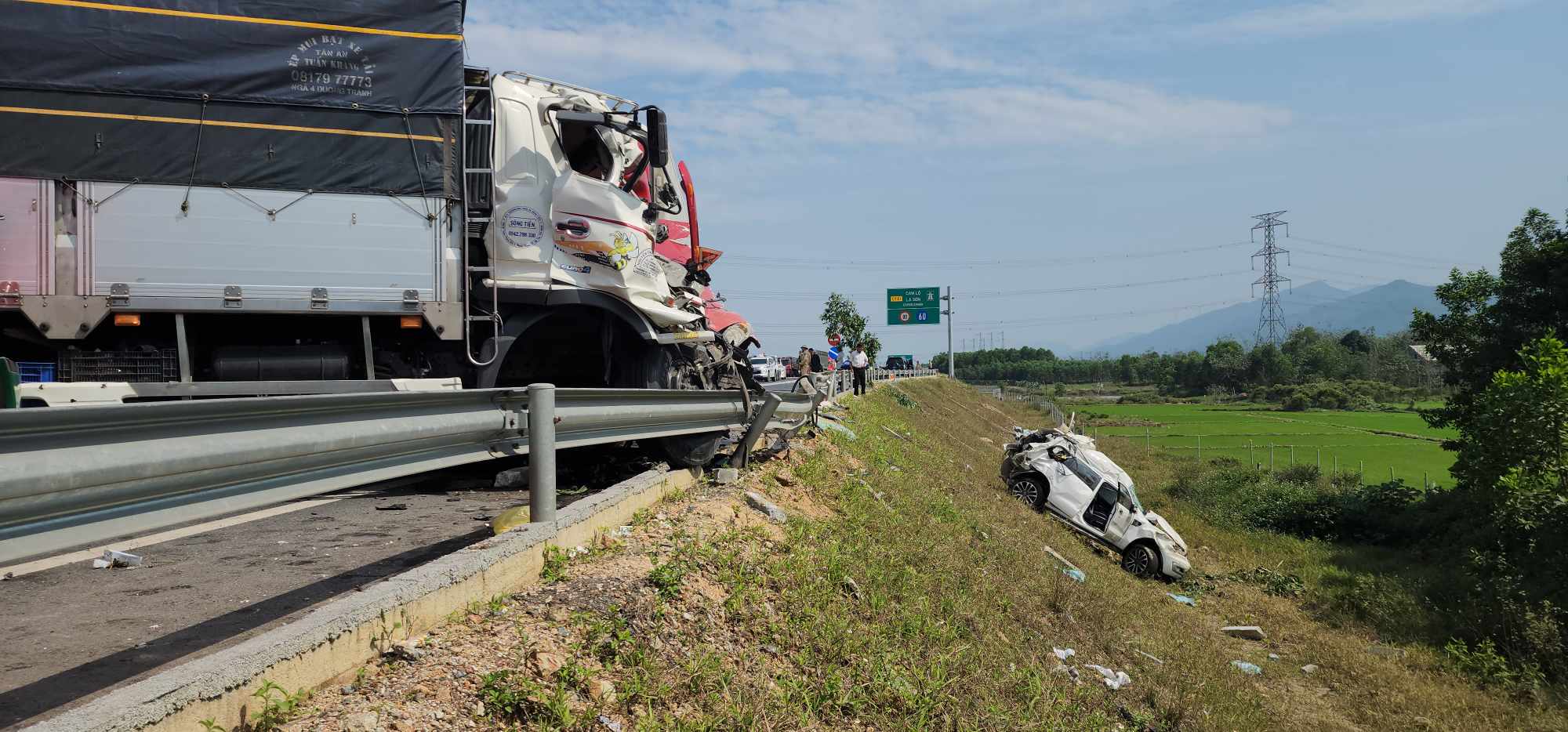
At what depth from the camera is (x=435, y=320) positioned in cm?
778

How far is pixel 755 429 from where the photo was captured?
8.12 m

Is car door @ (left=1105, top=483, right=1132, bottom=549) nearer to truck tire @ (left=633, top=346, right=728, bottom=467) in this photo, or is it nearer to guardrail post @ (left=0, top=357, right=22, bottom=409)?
truck tire @ (left=633, top=346, right=728, bottom=467)

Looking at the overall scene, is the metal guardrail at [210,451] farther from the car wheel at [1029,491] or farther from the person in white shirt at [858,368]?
the person in white shirt at [858,368]

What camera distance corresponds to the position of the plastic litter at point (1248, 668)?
1157 cm

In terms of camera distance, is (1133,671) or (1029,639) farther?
(1133,671)

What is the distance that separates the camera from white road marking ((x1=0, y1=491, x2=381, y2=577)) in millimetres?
4633

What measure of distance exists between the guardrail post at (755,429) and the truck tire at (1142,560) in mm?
13150

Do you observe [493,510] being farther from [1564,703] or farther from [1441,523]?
[1441,523]

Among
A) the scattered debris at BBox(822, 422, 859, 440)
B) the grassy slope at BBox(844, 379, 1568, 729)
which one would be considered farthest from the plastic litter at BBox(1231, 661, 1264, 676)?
the scattered debris at BBox(822, 422, 859, 440)

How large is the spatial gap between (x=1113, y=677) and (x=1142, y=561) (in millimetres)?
12097

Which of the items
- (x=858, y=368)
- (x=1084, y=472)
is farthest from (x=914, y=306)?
(x=1084, y=472)

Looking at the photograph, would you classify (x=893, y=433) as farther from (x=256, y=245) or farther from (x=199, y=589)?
(x=199, y=589)

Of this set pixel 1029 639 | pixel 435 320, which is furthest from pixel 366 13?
pixel 1029 639

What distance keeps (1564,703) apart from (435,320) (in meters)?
15.8
